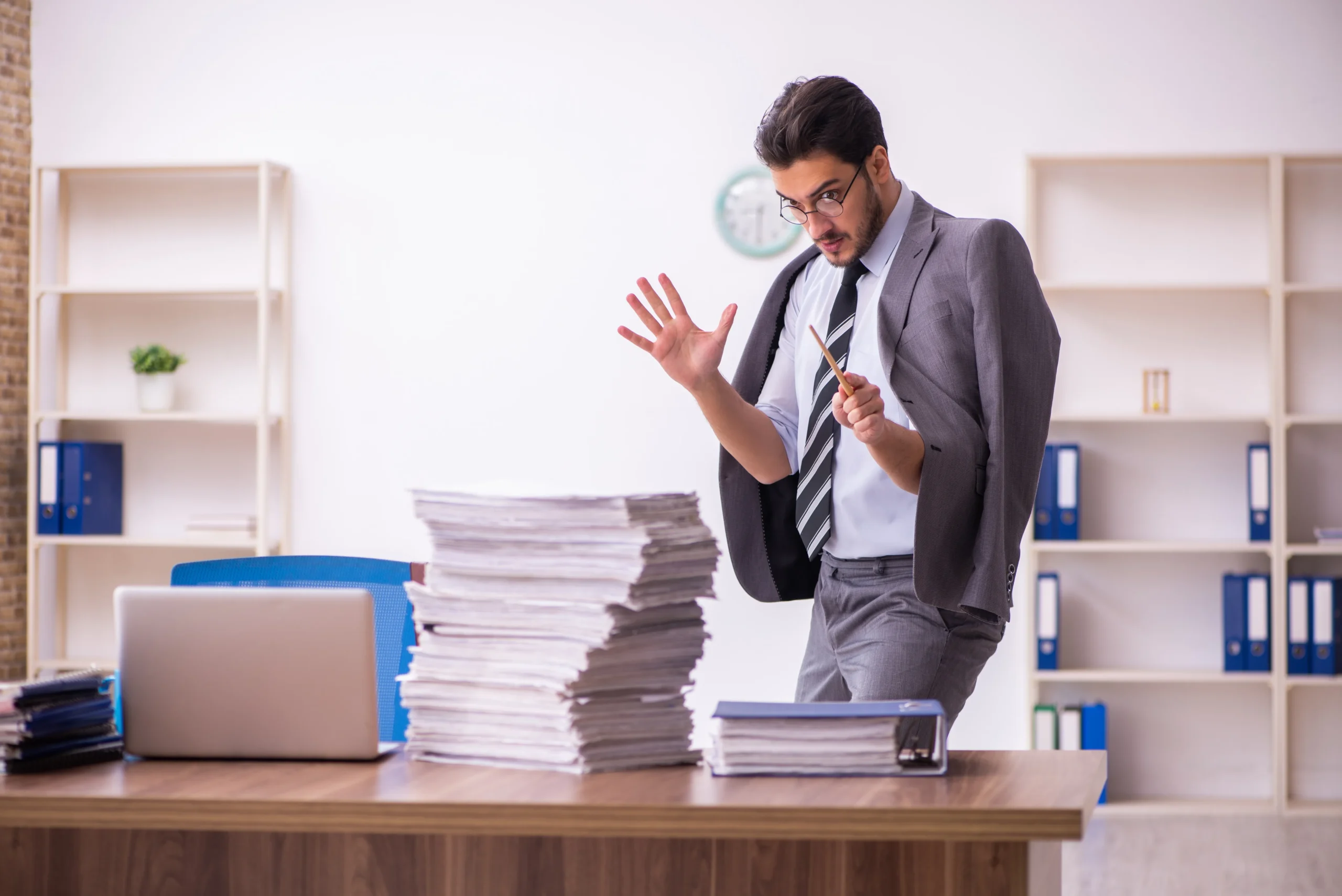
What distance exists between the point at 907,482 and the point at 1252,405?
129 inches

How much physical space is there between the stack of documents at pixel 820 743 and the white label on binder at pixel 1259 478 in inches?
137

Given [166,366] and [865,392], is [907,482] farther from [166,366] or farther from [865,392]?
[166,366]

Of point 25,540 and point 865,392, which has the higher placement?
point 865,392

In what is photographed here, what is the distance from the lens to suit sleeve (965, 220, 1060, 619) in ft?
5.88

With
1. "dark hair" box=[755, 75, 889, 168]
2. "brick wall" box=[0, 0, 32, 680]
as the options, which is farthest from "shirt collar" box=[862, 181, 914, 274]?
"brick wall" box=[0, 0, 32, 680]

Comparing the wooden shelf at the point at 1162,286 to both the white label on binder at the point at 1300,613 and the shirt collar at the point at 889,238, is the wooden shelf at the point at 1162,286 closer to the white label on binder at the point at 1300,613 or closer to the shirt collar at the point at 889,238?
the white label on binder at the point at 1300,613

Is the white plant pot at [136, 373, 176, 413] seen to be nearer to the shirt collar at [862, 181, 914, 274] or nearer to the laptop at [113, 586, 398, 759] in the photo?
the shirt collar at [862, 181, 914, 274]

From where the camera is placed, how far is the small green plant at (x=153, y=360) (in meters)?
4.70

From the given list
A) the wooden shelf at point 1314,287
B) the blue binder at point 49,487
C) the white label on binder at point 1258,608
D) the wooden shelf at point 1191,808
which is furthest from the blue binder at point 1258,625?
the blue binder at point 49,487

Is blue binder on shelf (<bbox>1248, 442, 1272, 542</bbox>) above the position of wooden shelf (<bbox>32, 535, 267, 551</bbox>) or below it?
above

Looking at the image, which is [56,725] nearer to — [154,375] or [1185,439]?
[154,375]

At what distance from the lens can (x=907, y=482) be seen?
1.79 m

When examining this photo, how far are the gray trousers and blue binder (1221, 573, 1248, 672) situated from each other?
111 inches

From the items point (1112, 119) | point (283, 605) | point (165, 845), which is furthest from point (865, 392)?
point (1112, 119)
